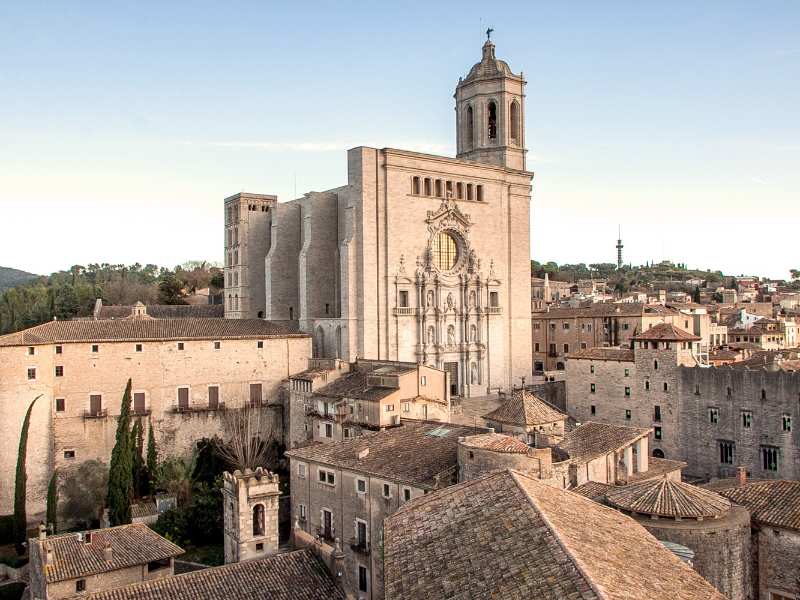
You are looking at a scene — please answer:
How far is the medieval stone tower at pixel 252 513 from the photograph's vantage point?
847 inches

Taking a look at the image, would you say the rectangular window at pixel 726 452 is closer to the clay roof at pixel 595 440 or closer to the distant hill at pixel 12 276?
the clay roof at pixel 595 440

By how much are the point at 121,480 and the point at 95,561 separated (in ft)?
32.2

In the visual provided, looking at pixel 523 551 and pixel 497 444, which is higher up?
pixel 523 551

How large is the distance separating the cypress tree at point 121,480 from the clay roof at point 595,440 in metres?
18.2

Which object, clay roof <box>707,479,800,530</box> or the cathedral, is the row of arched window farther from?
clay roof <box>707,479,800,530</box>

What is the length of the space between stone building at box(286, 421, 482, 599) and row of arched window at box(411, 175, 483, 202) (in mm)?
18853

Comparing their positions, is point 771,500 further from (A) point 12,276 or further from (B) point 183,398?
(A) point 12,276

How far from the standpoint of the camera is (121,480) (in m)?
31.1

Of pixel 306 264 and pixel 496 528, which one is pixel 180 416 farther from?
pixel 496 528

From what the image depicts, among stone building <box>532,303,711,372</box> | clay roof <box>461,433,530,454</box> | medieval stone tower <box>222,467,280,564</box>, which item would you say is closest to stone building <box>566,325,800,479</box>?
stone building <box>532,303,711,372</box>

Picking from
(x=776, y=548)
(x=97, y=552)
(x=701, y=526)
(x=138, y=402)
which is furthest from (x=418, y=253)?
(x=701, y=526)

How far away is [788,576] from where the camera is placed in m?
17.3

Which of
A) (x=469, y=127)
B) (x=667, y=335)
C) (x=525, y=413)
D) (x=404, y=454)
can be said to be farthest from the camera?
(x=469, y=127)

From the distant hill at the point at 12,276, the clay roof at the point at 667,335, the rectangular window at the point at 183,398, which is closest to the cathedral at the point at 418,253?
the rectangular window at the point at 183,398
